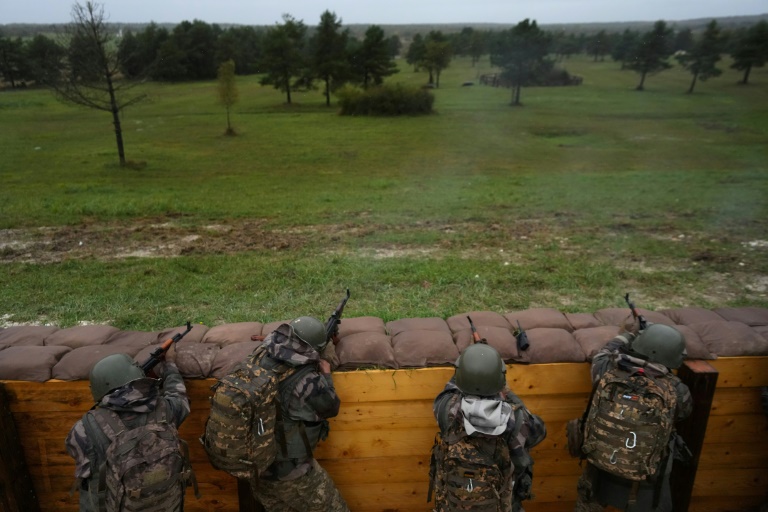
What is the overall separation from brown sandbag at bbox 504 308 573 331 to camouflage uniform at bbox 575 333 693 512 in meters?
0.56

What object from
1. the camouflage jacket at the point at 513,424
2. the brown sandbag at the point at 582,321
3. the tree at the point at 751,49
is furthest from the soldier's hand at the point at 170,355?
the tree at the point at 751,49

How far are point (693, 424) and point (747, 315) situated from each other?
115 cm

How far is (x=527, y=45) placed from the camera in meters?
37.2

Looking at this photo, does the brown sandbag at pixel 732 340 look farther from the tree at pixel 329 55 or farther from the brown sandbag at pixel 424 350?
the tree at pixel 329 55

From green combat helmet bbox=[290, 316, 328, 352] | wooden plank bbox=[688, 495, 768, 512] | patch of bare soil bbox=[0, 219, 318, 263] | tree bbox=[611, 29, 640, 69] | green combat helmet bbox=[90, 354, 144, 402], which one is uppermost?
tree bbox=[611, 29, 640, 69]

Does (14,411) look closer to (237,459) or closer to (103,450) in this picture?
(103,450)

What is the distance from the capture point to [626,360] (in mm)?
3197

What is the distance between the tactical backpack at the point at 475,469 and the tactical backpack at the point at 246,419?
1.00 m

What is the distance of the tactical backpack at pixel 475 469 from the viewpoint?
9.91 ft

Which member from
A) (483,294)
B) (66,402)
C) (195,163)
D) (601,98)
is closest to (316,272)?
(483,294)

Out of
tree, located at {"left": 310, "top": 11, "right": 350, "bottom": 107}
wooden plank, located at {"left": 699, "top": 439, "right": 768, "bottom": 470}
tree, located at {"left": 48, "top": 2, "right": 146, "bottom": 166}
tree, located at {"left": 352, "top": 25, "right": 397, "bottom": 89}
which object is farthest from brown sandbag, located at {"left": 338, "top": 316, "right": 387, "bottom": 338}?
tree, located at {"left": 352, "top": 25, "right": 397, "bottom": 89}

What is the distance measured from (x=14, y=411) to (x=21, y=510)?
703 millimetres

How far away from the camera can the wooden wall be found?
3.58 m

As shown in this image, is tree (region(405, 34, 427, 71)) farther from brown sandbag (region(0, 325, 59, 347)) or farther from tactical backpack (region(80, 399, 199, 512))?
tactical backpack (region(80, 399, 199, 512))
